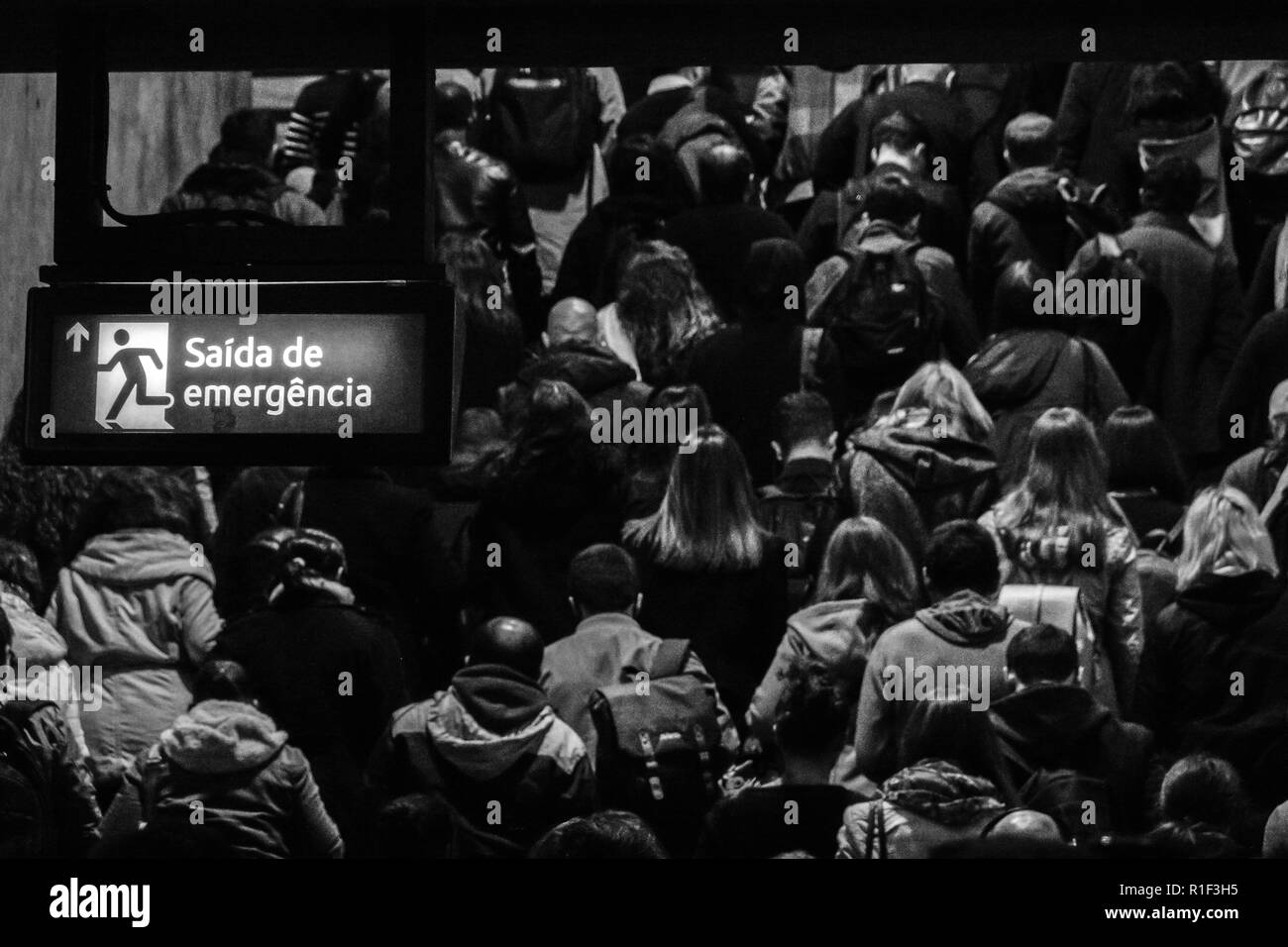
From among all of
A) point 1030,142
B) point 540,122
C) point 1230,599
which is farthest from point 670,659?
point 540,122

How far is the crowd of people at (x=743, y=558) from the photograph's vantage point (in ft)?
28.4

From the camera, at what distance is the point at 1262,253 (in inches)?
396

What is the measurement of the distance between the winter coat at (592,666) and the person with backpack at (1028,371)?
1292mm

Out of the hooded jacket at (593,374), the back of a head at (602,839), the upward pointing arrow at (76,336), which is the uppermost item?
the upward pointing arrow at (76,336)

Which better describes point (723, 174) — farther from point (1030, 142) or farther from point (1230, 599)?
point (1230, 599)

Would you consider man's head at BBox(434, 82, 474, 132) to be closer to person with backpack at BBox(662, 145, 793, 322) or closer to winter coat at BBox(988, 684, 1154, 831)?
person with backpack at BBox(662, 145, 793, 322)

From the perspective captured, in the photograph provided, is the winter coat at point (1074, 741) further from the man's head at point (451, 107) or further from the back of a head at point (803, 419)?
the man's head at point (451, 107)

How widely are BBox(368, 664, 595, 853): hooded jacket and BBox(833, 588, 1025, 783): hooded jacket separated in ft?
2.69

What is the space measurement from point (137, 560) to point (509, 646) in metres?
1.27

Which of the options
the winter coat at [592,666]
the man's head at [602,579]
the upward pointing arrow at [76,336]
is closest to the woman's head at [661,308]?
the man's head at [602,579]

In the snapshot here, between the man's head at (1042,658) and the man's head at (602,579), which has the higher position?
the man's head at (602,579)

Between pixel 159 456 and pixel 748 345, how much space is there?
2114mm

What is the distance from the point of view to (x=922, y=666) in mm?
8648
